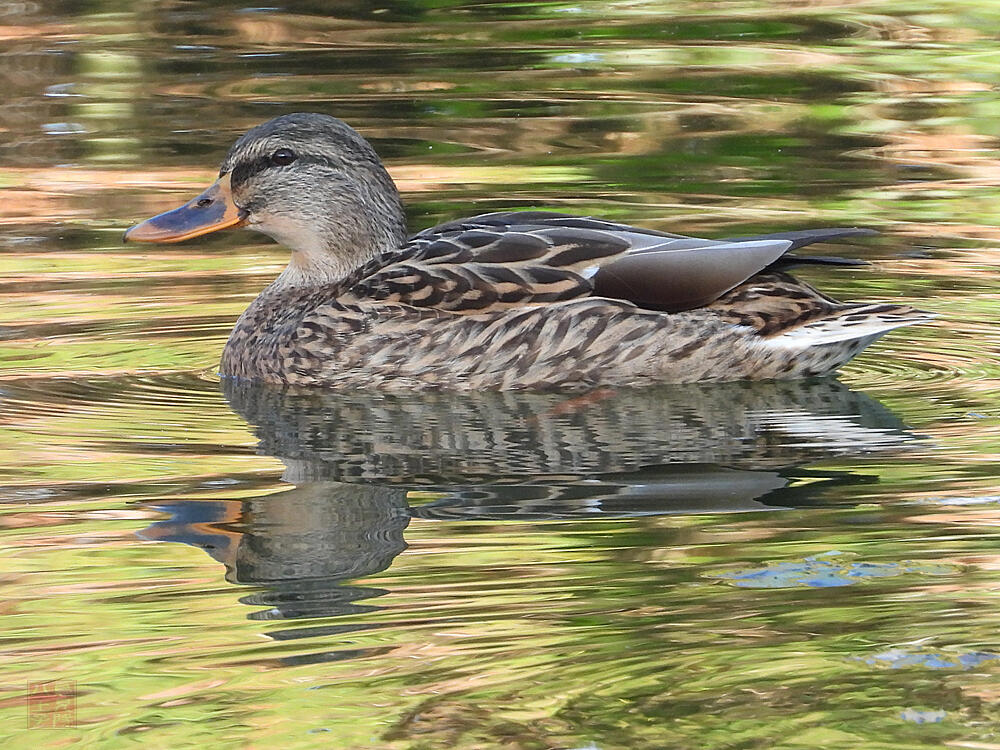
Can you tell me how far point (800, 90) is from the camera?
1497 centimetres

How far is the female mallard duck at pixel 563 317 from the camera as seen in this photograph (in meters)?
8.60

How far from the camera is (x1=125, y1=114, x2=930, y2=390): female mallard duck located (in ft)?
28.2

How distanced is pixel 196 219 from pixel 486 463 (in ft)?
9.64

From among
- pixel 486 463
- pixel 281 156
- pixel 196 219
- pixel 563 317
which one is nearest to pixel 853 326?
pixel 563 317

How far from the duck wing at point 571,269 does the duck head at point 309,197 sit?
857mm

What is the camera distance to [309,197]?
31.4ft

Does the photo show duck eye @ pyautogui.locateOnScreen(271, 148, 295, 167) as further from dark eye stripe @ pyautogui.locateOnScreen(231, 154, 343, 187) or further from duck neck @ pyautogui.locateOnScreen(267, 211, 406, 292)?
duck neck @ pyautogui.locateOnScreen(267, 211, 406, 292)

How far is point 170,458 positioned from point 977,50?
1107 centimetres

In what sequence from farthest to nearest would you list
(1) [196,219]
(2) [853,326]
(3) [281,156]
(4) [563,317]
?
(3) [281,156] → (1) [196,219] → (4) [563,317] → (2) [853,326]

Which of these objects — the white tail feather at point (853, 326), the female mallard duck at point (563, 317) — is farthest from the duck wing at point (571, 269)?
the white tail feather at point (853, 326)

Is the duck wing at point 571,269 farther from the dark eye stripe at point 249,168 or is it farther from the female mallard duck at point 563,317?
the dark eye stripe at point 249,168

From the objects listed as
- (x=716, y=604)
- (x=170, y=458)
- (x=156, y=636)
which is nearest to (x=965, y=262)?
(x=170, y=458)

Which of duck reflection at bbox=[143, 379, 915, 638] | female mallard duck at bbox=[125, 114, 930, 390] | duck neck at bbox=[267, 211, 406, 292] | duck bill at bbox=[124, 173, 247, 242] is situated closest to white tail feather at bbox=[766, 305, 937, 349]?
female mallard duck at bbox=[125, 114, 930, 390]

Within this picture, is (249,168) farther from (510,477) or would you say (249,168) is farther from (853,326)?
(510,477)
